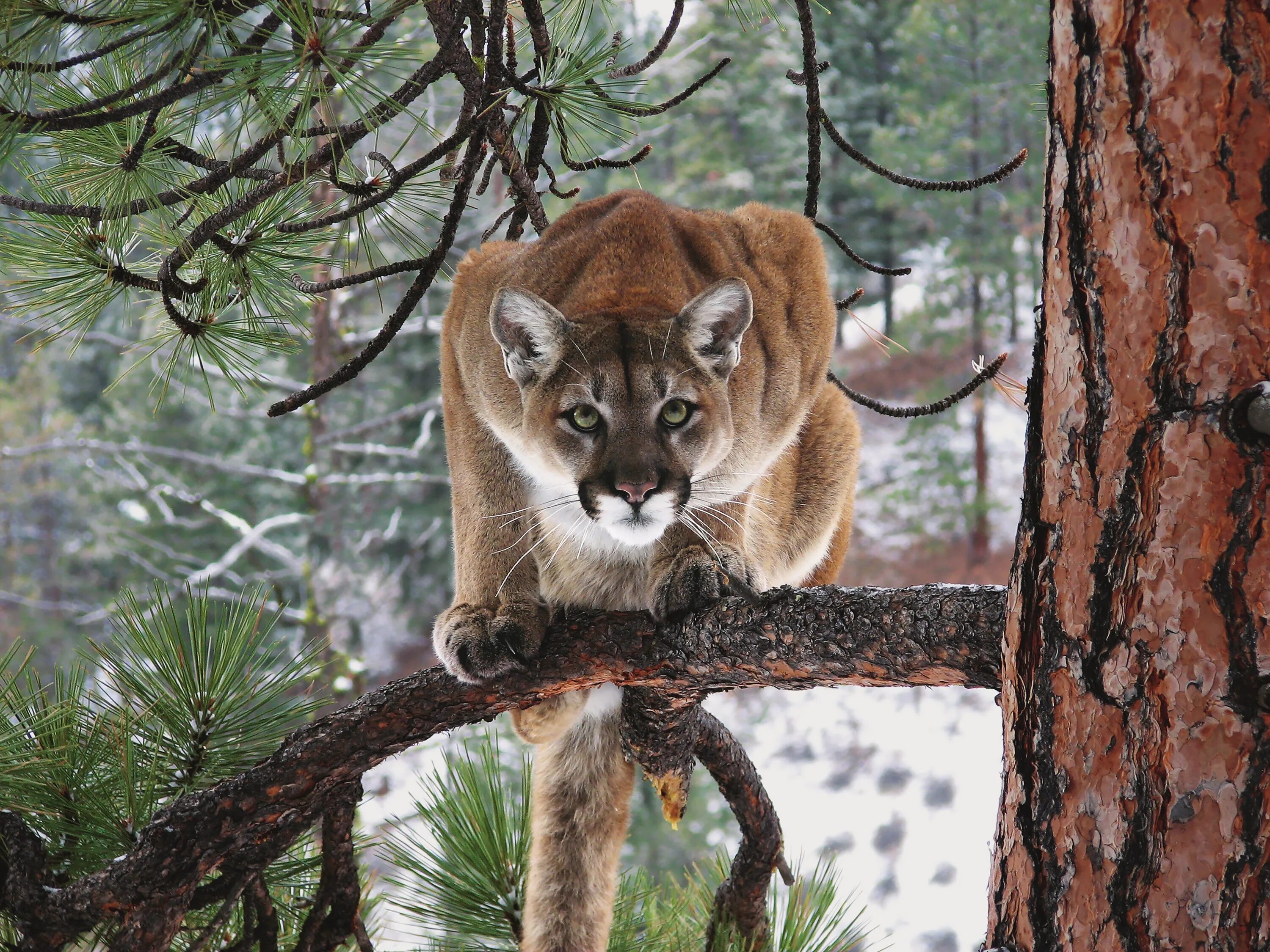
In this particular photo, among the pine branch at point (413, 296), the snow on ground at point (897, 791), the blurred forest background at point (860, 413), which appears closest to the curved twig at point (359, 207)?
the pine branch at point (413, 296)

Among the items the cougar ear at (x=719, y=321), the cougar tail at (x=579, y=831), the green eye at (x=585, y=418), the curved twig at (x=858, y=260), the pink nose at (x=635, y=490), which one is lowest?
the cougar tail at (x=579, y=831)

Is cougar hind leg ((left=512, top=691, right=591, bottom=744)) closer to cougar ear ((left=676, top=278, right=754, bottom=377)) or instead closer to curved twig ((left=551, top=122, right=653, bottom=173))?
cougar ear ((left=676, top=278, right=754, bottom=377))

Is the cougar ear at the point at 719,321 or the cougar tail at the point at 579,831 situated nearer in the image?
the cougar ear at the point at 719,321

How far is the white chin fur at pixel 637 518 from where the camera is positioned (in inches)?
104

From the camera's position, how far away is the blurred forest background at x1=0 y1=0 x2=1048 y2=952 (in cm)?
1137

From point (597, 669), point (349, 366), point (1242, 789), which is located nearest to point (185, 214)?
point (349, 366)

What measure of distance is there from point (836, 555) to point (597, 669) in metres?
1.57

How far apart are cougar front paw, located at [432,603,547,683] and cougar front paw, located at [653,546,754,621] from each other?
0.37 m

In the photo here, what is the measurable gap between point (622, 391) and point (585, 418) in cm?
12

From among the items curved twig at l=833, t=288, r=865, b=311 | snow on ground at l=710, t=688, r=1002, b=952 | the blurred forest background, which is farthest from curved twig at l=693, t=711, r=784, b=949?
snow on ground at l=710, t=688, r=1002, b=952

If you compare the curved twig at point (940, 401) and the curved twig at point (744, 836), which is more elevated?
the curved twig at point (940, 401)

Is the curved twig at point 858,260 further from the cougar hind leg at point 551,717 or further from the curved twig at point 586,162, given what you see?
the cougar hind leg at point 551,717

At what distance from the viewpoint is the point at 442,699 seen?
2.52 metres

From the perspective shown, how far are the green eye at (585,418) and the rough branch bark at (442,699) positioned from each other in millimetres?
509
